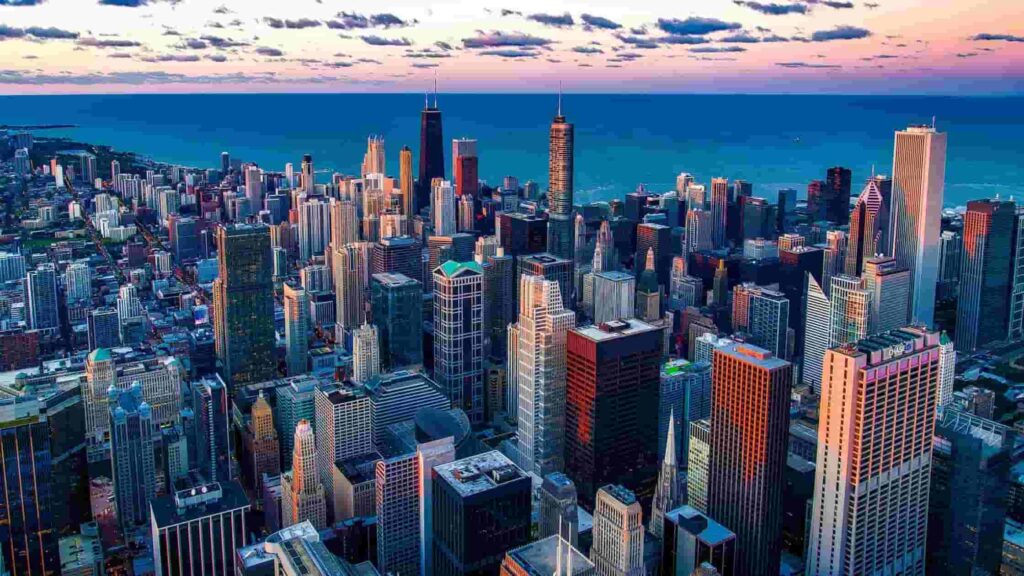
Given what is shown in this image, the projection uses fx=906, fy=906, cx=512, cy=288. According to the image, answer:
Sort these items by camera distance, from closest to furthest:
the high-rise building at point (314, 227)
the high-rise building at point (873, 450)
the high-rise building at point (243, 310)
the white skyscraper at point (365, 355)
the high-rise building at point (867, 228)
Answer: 1. the high-rise building at point (873, 450)
2. the white skyscraper at point (365, 355)
3. the high-rise building at point (243, 310)
4. the high-rise building at point (867, 228)
5. the high-rise building at point (314, 227)

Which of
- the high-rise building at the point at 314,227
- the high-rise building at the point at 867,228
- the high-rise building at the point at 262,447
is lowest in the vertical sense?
the high-rise building at the point at 262,447

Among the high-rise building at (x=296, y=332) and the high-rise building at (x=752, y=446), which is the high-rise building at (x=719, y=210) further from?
the high-rise building at (x=752, y=446)

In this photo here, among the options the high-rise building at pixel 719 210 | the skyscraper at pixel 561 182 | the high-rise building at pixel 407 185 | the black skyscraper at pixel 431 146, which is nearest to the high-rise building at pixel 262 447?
the skyscraper at pixel 561 182

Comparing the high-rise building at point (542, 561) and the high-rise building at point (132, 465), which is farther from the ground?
the high-rise building at point (542, 561)

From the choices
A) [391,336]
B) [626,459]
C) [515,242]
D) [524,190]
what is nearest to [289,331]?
[391,336]

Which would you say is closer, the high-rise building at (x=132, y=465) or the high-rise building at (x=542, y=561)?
the high-rise building at (x=542, y=561)

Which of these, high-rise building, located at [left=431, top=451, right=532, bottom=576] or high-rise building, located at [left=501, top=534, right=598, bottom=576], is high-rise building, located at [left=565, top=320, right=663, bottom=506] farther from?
high-rise building, located at [left=501, top=534, right=598, bottom=576]

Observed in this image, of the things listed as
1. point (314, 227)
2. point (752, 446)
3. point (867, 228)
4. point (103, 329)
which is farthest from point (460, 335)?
point (314, 227)
